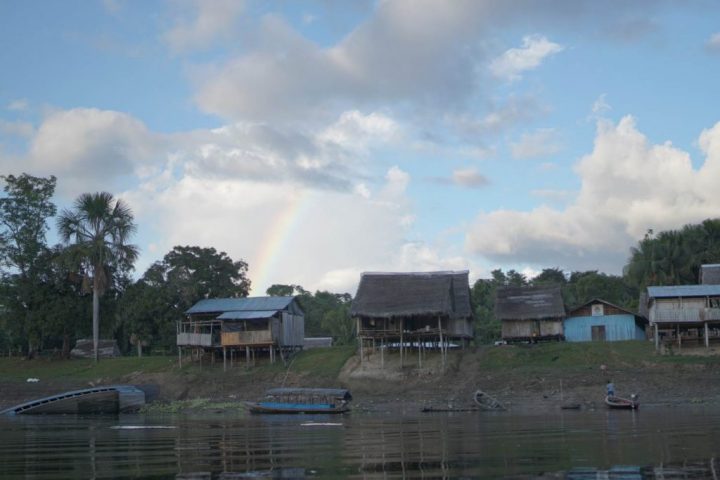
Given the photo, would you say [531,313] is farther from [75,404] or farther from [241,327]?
[75,404]

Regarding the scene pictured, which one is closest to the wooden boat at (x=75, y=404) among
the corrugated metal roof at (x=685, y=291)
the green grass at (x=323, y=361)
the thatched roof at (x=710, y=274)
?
the green grass at (x=323, y=361)

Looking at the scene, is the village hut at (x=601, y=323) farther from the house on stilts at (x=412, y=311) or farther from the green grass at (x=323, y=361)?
the green grass at (x=323, y=361)

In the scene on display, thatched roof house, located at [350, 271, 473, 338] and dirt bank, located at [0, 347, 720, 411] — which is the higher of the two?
thatched roof house, located at [350, 271, 473, 338]

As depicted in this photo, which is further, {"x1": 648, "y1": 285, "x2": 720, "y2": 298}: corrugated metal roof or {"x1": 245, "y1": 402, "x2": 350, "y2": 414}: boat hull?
{"x1": 648, "y1": 285, "x2": 720, "y2": 298}: corrugated metal roof

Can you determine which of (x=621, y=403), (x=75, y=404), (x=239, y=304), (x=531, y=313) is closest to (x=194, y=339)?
(x=239, y=304)

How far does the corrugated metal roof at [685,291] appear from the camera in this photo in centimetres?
5500

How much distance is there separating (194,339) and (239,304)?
4.70 metres

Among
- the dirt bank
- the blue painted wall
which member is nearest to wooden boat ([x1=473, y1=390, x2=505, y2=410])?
the dirt bank

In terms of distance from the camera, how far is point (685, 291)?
55344 mm

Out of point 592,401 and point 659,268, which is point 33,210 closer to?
point 592,401

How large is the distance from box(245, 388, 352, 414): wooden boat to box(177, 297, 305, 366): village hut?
15818mm

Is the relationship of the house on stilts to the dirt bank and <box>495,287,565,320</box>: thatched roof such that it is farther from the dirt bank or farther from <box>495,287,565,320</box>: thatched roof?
<box>495,287,565,320</box>: thatched roof

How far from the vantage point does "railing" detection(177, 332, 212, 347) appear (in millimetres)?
62344

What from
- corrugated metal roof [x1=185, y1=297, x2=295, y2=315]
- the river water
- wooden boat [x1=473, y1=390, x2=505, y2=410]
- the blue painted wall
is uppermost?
corrugated metal roof [x1=185, y1=297, x2=295, y2=315]
